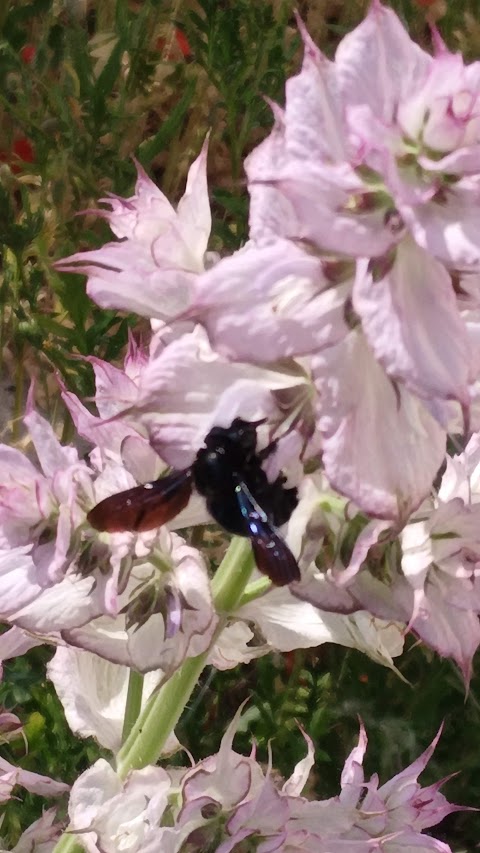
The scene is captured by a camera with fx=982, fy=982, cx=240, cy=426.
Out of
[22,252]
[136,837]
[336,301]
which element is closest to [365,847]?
[136,837]

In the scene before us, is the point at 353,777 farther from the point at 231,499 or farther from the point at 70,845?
the point at 231,499

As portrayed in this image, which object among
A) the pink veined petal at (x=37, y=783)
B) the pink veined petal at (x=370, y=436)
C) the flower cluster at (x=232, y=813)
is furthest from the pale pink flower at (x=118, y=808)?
the pink veined petal at (x=370, y=436)

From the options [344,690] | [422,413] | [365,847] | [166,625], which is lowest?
[344,690]

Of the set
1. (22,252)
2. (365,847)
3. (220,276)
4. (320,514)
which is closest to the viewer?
(220,276)

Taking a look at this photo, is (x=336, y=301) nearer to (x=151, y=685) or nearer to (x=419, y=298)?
(x=419, y=298)

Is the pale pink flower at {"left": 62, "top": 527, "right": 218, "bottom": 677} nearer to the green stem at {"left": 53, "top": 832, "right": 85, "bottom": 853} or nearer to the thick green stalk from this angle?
the thick green stalk

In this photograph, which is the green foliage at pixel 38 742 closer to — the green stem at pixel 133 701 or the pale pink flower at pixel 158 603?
the green stem at pixel 133 701

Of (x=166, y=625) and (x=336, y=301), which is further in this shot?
(x=166, y=625)
